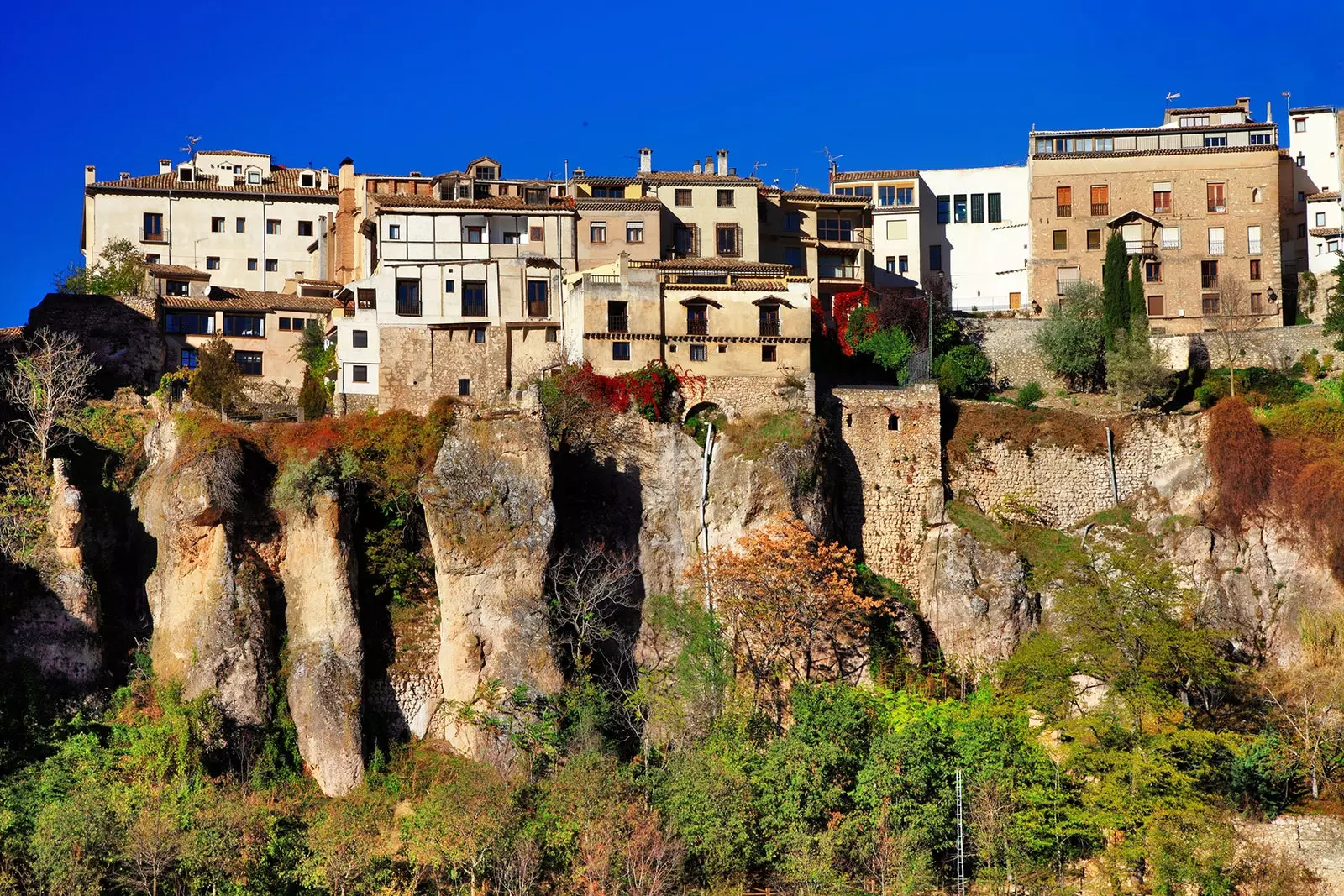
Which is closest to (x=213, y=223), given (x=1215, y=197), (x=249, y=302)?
(x=249, y=302)

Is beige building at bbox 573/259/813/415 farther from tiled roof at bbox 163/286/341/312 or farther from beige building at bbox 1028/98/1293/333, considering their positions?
beige building at bbox 1028/98/1293/333

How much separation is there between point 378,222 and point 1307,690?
A: 35.0 metres

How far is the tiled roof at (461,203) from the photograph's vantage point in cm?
7275

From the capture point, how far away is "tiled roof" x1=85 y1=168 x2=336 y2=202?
80812mm

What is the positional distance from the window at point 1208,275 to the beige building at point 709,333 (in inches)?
795

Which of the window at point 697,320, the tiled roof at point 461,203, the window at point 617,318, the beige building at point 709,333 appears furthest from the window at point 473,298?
the window at point 697,320

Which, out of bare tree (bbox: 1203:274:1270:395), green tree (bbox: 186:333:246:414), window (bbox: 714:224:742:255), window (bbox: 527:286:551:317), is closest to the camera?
green tree (bbox: 186:333:246:414)

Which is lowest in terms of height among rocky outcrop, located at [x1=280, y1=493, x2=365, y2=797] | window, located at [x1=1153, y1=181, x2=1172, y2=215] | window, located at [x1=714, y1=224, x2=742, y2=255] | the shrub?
rocky outcrop, located at [x1=280, y1=493, x2=365, y2=797]

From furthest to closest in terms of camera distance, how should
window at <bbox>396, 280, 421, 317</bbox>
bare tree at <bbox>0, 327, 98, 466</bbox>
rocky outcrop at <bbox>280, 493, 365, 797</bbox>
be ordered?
window at <bbox>396, 280, 421, 317</bbox> → bare tree at <bbox>0, 327, 98, 466</bbox> → rocky outcrop at <bbox>280, 493, 365, 797</bbox>

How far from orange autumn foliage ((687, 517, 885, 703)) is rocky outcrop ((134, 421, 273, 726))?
13.6 metres

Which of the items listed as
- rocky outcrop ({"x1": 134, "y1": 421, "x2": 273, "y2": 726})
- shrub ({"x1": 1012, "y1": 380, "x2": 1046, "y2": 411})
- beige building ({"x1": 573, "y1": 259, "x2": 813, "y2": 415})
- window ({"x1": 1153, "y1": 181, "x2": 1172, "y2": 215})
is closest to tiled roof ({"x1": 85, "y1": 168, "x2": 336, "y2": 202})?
beige building ({"x1": 573, "y1": 259, "x2": 813, "y2": 415})

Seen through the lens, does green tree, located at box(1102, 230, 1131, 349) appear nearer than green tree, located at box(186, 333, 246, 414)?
No

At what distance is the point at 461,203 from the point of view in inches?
2876

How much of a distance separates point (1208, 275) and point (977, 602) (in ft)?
77.5
